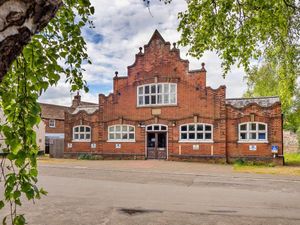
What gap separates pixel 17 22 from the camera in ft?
4.40

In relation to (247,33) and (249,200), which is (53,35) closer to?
(247,33)

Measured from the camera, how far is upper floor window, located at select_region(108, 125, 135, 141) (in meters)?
25.8

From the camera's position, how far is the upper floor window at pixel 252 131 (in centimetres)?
2166

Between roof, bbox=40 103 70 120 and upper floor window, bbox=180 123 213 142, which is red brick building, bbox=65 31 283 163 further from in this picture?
roof, bbox=40 103 70 120

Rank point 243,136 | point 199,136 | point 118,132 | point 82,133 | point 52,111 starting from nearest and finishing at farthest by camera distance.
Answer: point 243,136 < point 199,136 < point 118,132 < point 82,133 < point 52,111

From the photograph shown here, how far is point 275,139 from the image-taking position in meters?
21.2

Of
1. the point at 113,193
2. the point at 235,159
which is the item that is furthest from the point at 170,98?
the point at 113,193

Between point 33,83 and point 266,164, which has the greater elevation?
point 33,83

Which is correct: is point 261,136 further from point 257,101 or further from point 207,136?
point 207,136

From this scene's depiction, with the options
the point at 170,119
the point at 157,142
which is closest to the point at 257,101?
the point at 170,119

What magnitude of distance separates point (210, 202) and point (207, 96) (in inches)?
614

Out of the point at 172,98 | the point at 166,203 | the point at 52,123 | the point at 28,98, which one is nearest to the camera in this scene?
the point at 28,98

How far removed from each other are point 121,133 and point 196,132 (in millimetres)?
7153

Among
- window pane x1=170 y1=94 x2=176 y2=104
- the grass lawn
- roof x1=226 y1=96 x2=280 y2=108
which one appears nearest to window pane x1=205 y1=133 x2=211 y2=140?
the grass lawn
